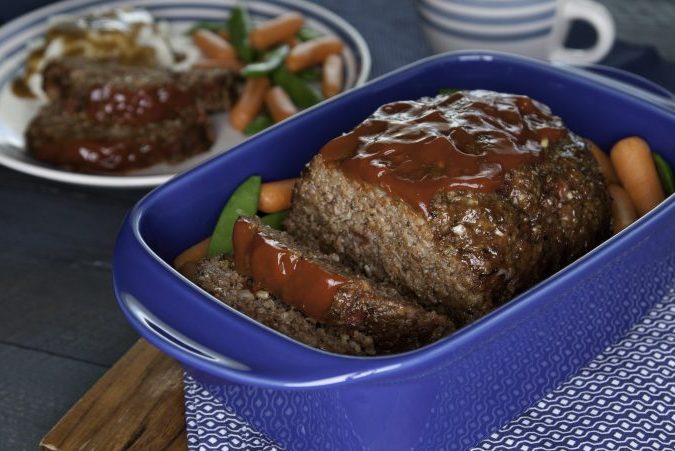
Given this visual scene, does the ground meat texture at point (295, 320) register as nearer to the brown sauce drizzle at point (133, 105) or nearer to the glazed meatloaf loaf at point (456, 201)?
the glazed meatloaf loaf at point (456, 201)

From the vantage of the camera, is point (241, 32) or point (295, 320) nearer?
point (295, 320)

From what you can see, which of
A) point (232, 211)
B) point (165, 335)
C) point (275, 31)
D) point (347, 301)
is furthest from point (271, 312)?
point (275, 31)

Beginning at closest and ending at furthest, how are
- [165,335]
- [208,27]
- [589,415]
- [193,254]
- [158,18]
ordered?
[165,335], [589,415], [193,254], [208,27], [158,18]

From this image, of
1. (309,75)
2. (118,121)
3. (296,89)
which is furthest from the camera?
(309,75)

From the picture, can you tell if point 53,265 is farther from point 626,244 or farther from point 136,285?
point 626,244

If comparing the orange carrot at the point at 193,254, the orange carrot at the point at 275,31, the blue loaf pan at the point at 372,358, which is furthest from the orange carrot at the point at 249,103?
the orange carrot at the point at 193,254

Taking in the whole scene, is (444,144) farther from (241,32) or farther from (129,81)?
(241,32)

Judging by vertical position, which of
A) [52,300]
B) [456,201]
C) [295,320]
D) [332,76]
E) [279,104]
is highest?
[456,201]
